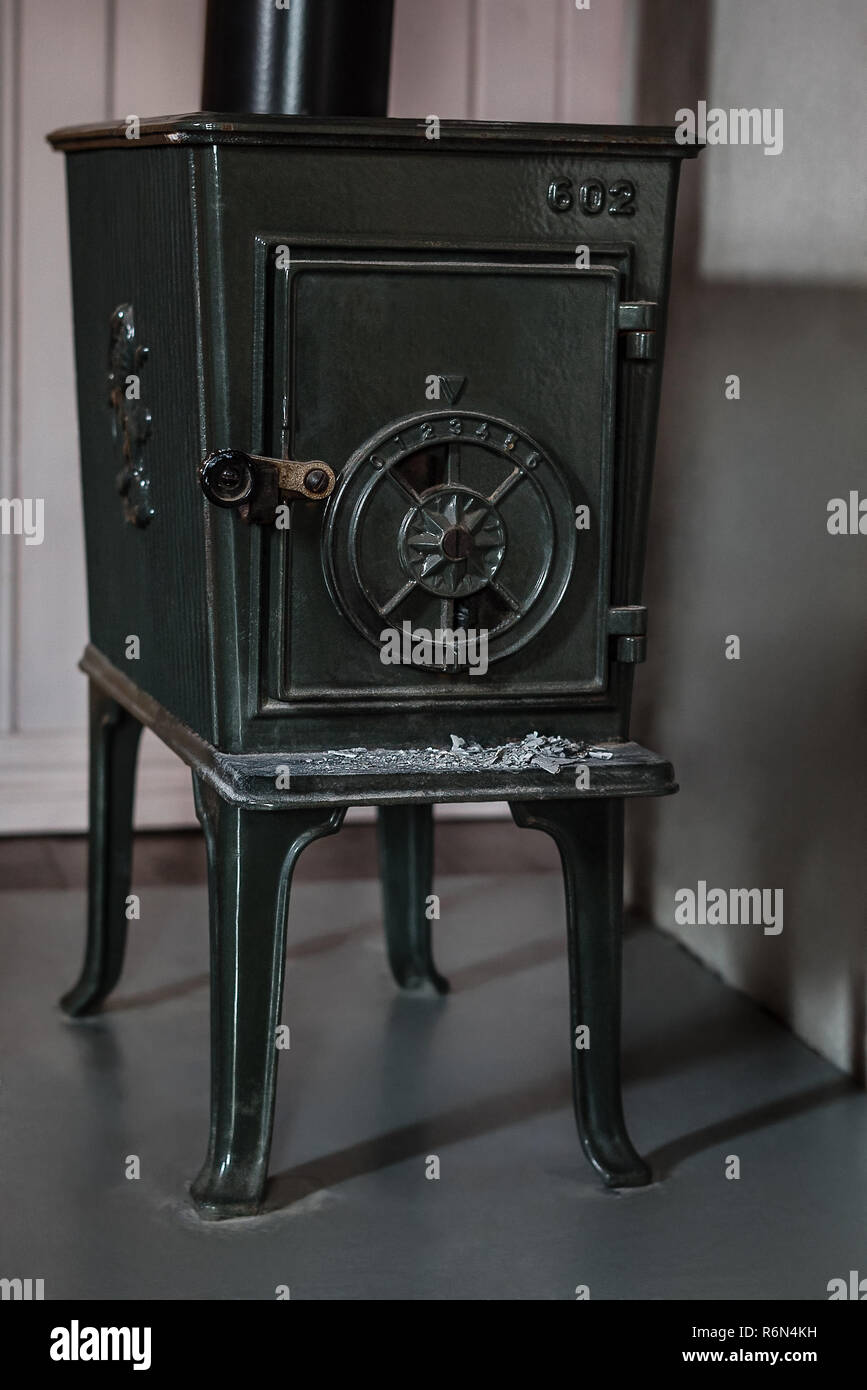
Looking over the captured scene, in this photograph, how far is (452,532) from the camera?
198 cm

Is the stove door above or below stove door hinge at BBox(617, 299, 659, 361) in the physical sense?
below

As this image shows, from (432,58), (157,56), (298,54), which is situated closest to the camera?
(298,54)

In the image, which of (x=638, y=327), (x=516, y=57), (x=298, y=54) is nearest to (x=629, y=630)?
(x=638, y=327)

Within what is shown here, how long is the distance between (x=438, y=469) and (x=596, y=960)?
621mm

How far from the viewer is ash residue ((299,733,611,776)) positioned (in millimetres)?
1984

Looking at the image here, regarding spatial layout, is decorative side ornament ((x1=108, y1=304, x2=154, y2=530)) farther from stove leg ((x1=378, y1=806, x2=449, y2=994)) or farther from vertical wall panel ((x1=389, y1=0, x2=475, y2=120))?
vertical wall panel ((x1=389, y1=0, x2=475, y2=120))

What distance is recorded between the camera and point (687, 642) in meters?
3.13

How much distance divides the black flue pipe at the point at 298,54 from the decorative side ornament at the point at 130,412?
329mm

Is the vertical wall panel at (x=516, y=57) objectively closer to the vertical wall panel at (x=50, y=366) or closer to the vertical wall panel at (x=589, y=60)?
the vertical wall panel at (x=589, y=60)

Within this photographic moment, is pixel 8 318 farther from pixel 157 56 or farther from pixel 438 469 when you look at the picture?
pixel 438 469

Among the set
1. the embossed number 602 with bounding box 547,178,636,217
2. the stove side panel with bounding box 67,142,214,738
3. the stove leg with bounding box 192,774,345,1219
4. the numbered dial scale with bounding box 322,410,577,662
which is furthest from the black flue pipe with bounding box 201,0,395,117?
the stove leg with bounding box 192,774,345,1219

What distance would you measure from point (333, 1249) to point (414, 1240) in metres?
0.09

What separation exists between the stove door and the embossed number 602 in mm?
67

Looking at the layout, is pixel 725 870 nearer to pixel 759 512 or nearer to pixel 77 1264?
pixel 759 512
